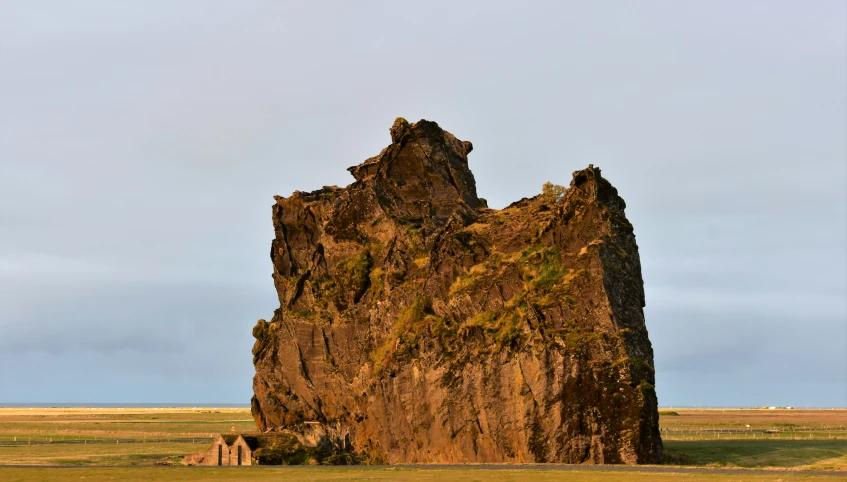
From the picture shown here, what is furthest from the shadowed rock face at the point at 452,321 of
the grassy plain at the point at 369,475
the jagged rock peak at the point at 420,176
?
the grassy plain at the point at 369,475

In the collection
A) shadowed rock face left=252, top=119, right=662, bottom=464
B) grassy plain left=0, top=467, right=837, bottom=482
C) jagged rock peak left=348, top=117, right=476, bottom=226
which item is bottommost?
grassy plain left=0, top=467, right=837, bottom=482

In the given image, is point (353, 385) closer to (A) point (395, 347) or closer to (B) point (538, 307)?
(A) point (395, 347)

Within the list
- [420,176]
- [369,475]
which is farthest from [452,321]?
[420,176]

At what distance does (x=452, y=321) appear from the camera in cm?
8094

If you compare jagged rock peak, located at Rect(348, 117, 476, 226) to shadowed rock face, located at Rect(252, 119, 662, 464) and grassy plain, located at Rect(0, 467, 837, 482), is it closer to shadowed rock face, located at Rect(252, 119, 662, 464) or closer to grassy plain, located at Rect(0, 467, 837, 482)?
shadowed rock face, located at Rect(252, 119, 662, 464)

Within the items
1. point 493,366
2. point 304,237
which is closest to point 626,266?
point 493,366

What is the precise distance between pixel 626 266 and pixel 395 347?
21550 millimetres

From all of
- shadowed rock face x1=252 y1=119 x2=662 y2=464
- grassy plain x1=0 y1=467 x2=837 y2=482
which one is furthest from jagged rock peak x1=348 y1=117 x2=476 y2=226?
grassy plain x1=0 y1=467 x2=837 y2=482

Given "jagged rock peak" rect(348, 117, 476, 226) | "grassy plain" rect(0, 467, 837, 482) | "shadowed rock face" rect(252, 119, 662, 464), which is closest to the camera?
"grassy plain" rect(0, 467, 837, 482)

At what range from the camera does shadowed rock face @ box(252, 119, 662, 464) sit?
7312 cm

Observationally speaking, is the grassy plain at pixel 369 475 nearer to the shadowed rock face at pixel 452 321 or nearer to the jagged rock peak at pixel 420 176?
the shadowed rock face at pixel 452 321

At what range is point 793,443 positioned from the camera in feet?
313

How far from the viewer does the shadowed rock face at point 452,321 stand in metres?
73.1

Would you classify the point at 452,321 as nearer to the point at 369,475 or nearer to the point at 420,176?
the point at 369,475
